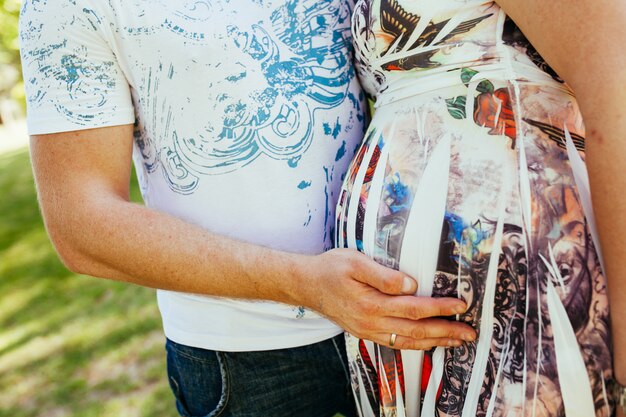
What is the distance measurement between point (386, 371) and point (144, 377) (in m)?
2.73

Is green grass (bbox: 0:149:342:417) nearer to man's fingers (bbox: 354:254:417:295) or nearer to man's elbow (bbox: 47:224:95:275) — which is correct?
man's elbow (bbox: 47:224:95:275)

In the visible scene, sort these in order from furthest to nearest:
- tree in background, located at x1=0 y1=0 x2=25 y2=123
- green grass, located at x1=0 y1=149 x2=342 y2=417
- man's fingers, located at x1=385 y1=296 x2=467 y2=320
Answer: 1. tree in background, located at x1=0 y1=0 x2=25 y2=123
2. green grass, located at x1=0 y1=149 x2=342 y2=417
3. man's fingers, located at x1=385 y1=296 x2=467 y2=320

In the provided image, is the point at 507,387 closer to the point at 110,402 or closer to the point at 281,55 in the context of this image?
the point at 281,55

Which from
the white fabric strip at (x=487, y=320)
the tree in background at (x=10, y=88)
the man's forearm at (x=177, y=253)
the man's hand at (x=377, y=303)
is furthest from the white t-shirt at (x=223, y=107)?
the tree in background at (x=10, y=88)

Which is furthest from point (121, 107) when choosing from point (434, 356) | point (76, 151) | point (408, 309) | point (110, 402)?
point (110, 402)

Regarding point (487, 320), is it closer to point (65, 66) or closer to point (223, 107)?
point (223, 107)

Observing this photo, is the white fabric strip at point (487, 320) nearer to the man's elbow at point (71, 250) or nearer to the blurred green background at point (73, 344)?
the man's elbow at point (71, 250)

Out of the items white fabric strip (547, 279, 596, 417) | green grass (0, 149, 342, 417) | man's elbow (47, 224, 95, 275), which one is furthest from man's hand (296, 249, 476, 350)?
green grass (0, 149, 342, 417)

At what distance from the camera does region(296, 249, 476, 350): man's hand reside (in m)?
1.20

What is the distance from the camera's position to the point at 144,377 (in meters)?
3.72

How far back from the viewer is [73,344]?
14.0 ft

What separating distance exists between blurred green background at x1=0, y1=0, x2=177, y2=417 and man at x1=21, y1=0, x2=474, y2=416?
6.87 ft

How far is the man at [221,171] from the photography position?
1344 mm

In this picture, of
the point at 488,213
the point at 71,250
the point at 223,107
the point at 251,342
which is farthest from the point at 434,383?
the point at 71,250
